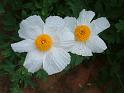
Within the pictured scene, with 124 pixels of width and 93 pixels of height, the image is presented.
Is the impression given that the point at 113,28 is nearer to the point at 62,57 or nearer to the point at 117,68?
the point at 117,68

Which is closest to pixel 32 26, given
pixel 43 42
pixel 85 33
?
pixel 43 42

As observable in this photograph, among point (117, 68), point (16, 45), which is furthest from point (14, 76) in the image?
point (117, 68)

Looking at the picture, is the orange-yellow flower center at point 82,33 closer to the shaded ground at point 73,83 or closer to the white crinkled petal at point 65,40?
the white crinkled petal at point 65,40

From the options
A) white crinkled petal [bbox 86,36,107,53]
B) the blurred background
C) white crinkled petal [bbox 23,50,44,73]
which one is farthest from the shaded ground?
white crinkled petal [bbox 23,50,44,73]

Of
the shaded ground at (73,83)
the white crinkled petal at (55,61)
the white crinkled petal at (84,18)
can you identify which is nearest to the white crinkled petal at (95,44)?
the white crinkled petal at (84,18)

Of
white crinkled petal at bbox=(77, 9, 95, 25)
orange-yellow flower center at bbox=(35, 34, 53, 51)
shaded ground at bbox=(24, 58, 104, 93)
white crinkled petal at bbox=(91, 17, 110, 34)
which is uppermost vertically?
white crinkled petal at bbox=(77, 9, 95, 25)

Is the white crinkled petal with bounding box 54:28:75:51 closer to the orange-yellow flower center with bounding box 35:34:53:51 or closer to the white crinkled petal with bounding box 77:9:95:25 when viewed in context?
the orange-yellow flower center with bounding box 35:34:53:51

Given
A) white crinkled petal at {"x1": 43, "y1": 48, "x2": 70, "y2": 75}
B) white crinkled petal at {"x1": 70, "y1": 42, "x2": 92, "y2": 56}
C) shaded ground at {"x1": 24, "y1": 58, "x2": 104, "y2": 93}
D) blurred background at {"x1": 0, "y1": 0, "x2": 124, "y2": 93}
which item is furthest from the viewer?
shaded ground at {"x1": 24, "y1": 58, "x2": 104, "y2": 93}
